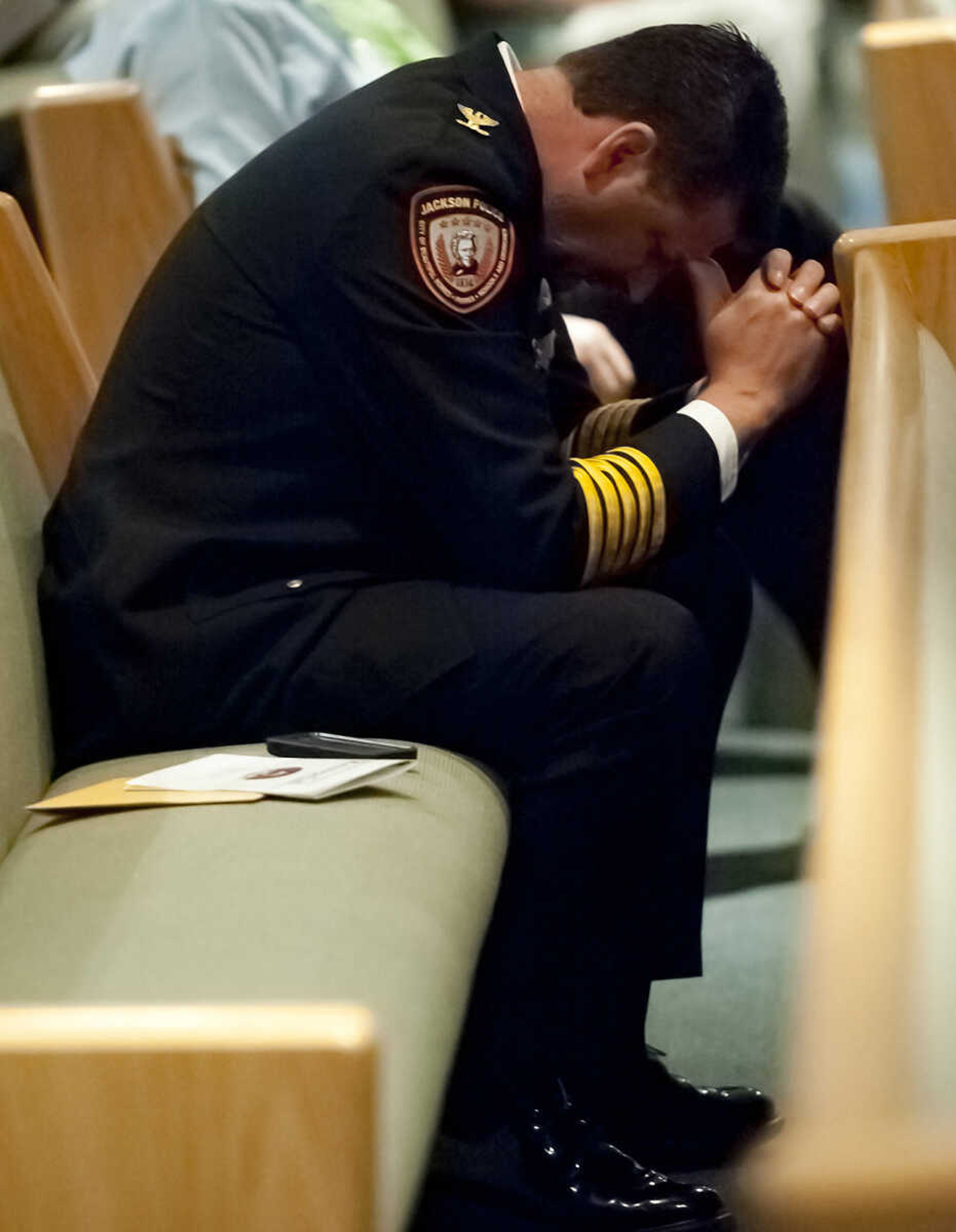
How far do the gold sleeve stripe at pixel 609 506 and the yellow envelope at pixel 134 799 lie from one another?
327 millimetres

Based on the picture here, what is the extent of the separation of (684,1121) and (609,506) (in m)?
0.47

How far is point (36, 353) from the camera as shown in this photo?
4.42 feet

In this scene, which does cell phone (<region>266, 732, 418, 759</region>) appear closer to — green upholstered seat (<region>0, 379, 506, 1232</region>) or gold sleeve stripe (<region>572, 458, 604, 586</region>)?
green upholstered seat (<region>0, 379, 506, 1232</region>)

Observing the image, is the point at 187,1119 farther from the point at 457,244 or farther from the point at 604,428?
the point at 604,428

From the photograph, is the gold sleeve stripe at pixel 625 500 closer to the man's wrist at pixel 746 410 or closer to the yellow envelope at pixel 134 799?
the man's wrist at pixel 746 410

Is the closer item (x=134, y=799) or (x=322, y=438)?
(x=134, y=799)

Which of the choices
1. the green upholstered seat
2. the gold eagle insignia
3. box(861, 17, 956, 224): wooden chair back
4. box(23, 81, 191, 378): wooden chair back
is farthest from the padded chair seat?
box(23, 81, 191, 378): wooden chair back

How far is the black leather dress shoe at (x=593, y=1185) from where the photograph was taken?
1175 mm

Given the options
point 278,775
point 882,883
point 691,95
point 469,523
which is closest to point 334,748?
point 278,775

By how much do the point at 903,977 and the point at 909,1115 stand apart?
0.06 meters

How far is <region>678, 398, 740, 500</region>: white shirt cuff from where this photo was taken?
1.27 m

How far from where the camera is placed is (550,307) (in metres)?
1.35

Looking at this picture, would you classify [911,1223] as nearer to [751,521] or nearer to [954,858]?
[954,858]

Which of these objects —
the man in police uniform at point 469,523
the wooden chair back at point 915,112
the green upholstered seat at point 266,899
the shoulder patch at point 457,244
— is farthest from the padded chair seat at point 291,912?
the wooden chair back at point 915,112
